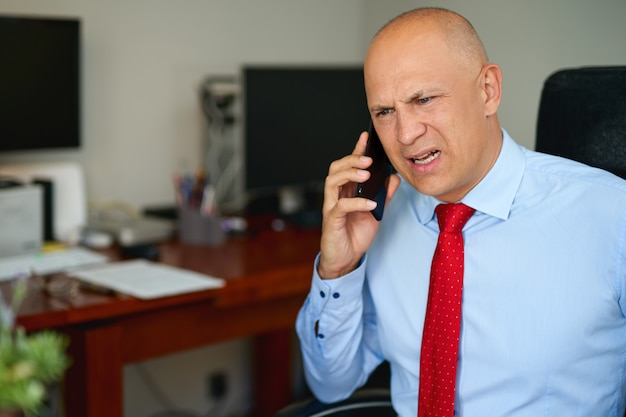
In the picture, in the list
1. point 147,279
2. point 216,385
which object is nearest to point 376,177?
point 147,279

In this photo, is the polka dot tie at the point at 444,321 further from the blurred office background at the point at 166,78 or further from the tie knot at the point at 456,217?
the blurred office background at the point at 166,78

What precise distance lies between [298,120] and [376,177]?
1.22m

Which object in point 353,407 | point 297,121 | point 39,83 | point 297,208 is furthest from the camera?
point 297,208

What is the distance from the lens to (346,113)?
2.68 m

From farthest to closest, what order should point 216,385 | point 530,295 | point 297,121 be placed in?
point 216,385, point 297,121, point 530,295

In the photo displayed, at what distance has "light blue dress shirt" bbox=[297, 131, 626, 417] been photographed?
3.87ft

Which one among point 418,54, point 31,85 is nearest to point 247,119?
point 31,85

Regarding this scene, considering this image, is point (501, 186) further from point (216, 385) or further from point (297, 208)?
point (216, 385)

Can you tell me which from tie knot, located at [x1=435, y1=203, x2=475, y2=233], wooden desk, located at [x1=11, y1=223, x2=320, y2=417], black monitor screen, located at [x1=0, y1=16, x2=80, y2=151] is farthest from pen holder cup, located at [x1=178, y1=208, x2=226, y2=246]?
tie knot, located at [x1=435, y1=203, x2=475, y2=233]

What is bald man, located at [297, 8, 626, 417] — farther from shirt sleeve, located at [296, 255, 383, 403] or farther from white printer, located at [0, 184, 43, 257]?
white printer, located at [0, 184, 43, 257]

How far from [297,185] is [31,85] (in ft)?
2.87

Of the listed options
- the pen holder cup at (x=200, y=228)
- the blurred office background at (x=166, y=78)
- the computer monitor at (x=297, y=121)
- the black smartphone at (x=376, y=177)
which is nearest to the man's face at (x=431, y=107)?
the black smartphone at (x=376, y=177)

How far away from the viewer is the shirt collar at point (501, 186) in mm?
1252

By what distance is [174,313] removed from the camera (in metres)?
1.90
